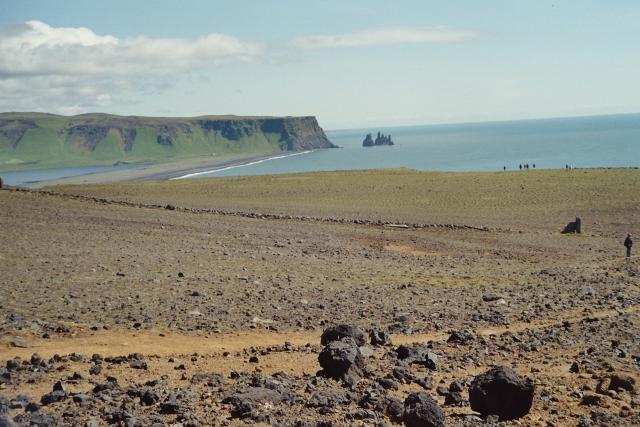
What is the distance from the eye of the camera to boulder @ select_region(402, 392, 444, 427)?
28.6ft

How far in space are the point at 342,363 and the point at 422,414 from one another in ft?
7.12

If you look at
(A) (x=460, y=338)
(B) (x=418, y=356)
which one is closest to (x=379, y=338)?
(B) (x=418, y=356)

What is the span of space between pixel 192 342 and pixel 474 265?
14959 mm

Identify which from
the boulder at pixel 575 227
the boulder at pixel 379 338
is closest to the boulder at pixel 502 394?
the boulder at pixel 379 338

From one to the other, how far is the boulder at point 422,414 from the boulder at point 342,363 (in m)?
1.77

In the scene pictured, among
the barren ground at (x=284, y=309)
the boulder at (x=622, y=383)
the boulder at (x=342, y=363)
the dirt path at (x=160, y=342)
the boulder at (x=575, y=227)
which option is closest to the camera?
the barren ground at (x=284, y=309)

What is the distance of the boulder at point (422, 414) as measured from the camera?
871 cm

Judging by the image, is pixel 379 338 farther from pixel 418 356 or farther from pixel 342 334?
pixel 418 356

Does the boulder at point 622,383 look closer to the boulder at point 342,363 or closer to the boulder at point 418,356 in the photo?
the boulder at point 418,356

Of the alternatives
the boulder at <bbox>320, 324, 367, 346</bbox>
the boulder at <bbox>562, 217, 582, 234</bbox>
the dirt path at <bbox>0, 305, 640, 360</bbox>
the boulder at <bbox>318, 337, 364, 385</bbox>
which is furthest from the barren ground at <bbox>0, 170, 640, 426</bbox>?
the boulder at <bbox>562, 217, 582, 234</bbox>

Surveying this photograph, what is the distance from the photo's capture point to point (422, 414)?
8734 mm

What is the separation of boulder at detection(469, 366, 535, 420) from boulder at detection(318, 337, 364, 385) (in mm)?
1887

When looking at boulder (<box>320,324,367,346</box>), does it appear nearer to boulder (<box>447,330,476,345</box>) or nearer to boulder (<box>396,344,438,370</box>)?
boulder (<box>396,344,438,370</box>)

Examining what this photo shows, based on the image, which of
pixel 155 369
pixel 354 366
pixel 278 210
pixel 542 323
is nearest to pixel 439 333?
pixel 542 323
